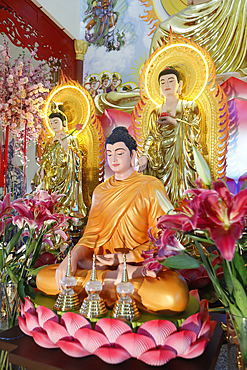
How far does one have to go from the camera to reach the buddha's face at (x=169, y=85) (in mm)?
2607

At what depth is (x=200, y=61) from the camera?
2699 mm

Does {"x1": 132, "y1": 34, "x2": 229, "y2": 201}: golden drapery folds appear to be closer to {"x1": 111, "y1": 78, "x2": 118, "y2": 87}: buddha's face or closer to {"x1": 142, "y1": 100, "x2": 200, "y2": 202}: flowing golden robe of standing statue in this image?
{"x1": 142, "y1": 100, "x2": 200, "y2": 202}: flowing golden robe of standing statue

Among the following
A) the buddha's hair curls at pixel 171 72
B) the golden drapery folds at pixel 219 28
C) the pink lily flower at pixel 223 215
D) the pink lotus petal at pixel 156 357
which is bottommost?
the pink lotus petal at pixel 156 357

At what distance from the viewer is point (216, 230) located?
0.66 metres

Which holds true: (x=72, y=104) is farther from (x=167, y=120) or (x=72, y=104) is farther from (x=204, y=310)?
(x=204, y=310)

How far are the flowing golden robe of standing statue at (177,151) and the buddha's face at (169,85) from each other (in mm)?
112

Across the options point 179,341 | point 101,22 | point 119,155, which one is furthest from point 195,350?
point 101,22

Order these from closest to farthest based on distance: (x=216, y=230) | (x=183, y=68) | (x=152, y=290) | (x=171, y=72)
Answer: (x=216, y=230)
(x=152, y=290)
(x=171, y=72)
(x=183, y=68)

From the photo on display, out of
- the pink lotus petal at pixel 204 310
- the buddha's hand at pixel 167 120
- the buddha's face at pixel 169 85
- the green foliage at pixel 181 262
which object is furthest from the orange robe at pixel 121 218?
the buddha's face at pixel 169 85

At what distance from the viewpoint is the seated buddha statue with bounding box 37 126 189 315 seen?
4.29ft

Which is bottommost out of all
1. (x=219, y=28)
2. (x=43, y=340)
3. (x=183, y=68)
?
(x=43, y=340)

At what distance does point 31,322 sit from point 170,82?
7.40 ft

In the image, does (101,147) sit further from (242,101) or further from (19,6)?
(19,6)

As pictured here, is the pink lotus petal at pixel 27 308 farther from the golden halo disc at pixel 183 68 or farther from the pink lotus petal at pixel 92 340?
the golden halo disc at pixel 183 68
